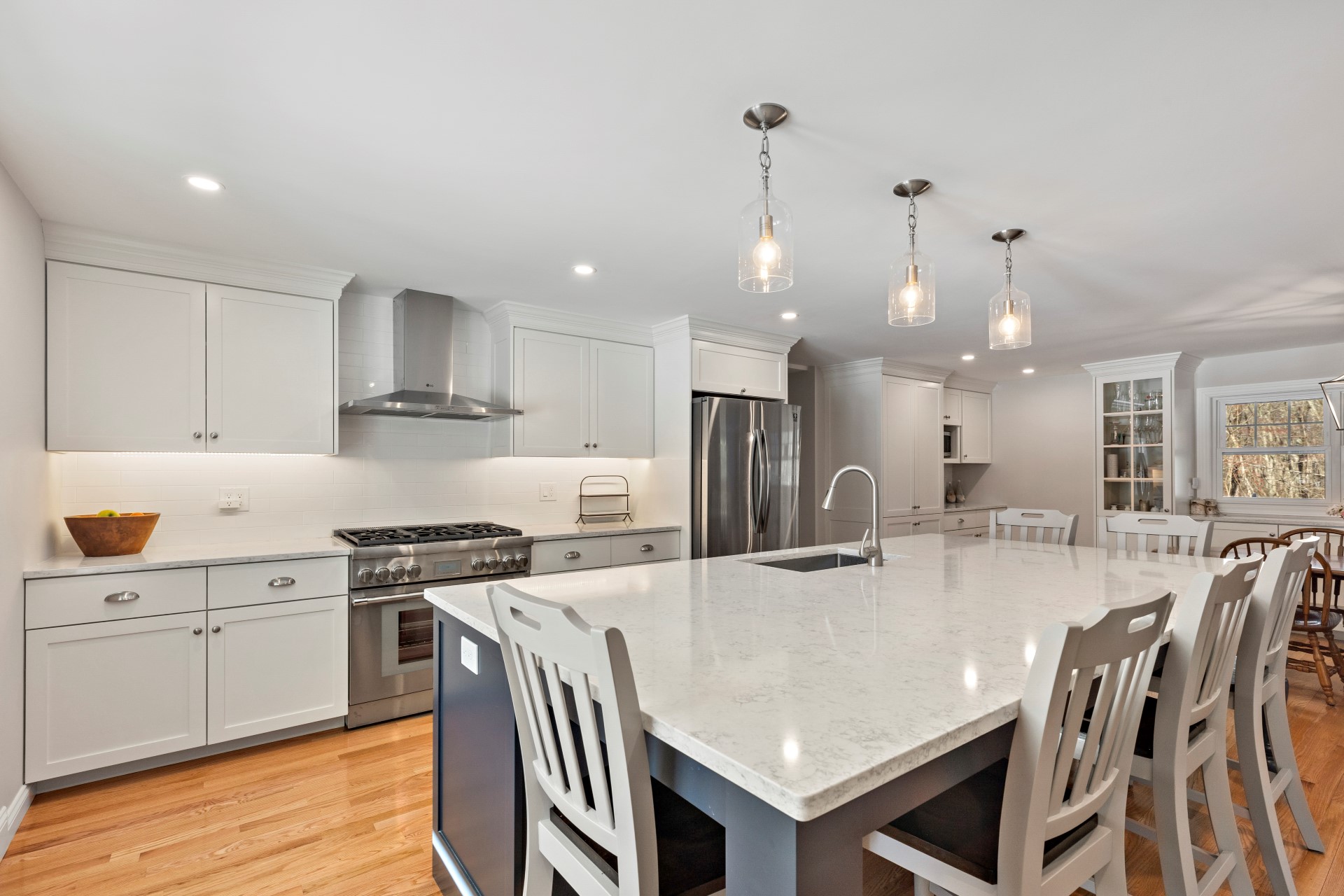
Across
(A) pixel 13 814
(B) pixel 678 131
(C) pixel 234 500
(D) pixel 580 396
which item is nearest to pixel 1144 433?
(D) pixel 580 396

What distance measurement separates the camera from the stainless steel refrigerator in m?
4.07

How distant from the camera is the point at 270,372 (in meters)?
3.03

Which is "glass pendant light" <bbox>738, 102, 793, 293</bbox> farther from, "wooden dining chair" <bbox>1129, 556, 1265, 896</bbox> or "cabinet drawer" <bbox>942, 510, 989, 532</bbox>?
"cabinet drawer" <bbox>942, 510, 989, 532</bbox>

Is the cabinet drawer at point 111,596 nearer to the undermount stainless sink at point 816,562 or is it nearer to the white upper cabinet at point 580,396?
the white upper cabinet at point 580,396

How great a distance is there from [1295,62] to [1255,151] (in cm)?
51

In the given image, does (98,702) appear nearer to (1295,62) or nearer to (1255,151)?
(1295,62)

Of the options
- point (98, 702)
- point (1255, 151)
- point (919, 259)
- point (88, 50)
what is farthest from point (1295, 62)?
point (98, 702)

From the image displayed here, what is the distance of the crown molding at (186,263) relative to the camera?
8.41ft

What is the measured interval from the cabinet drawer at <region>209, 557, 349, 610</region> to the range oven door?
131 millimetres

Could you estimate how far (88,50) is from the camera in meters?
1.48

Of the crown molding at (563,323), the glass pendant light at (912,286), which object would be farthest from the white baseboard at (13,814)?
the glass pendant light at (912,286)

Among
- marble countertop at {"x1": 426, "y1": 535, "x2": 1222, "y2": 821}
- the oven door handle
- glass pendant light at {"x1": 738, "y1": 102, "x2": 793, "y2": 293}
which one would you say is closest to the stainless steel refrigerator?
marble countertop at {"x1": 426, "y1": 535, "x2": 1222, "y2": 821}

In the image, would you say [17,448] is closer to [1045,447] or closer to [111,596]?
[111,596]

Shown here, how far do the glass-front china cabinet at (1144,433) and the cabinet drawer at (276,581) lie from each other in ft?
19.6
